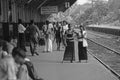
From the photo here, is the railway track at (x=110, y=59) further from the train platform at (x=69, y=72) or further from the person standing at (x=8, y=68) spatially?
the person standing at (x=8, y=68)

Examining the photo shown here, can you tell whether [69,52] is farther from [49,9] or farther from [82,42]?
[49,9]

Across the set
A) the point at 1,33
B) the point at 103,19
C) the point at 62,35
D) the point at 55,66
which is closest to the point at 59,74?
the point at 55,66

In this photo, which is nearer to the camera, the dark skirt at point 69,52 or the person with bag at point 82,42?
the person with bag at point 82,42

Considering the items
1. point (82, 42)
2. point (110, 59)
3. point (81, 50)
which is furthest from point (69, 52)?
point (110, 59)

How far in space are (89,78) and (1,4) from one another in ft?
30.2

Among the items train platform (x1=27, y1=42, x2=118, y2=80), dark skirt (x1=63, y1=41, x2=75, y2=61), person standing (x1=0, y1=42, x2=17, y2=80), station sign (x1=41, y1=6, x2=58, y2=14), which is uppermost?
station sign (x1=41, y1=6, x2=58, y2=14)

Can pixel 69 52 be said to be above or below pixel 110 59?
above

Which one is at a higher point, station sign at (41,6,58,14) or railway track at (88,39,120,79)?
station sign at (41,6,58,14)

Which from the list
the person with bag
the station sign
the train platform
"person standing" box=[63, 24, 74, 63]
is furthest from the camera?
the station sign

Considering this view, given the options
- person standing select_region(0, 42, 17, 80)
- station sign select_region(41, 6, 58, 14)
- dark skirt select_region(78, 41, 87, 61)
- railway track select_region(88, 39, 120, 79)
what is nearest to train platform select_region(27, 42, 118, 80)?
dark skirt select_region(78, 41, 87, 61)

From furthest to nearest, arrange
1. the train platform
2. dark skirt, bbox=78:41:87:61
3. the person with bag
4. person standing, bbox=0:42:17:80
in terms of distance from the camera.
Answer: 1. dark skirt, bbox=78:41:87:61
2. the person with bag
3. the train platform
4. person standing, bbox=0:42:17:80

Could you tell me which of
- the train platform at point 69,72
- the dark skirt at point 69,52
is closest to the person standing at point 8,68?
the train platform at point 69,72

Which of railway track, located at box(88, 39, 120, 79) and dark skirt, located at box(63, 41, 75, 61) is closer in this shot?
dark skirt, located at box(63, 41, 75, 61)

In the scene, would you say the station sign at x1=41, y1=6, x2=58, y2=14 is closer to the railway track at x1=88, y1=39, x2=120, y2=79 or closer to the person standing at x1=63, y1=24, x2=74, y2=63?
the railway track at x1=88, y1=39, x2=120, y2=79
